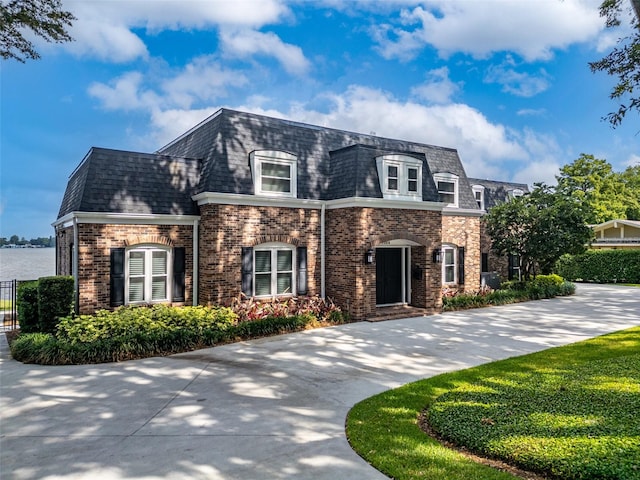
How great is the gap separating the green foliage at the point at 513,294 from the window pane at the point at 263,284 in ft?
22.8

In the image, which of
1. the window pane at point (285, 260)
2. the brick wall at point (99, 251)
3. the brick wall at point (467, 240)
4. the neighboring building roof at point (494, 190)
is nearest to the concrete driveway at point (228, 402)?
the brick wall at point (99, 251)

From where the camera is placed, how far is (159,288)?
12.3m

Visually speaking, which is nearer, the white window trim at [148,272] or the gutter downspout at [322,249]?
the white window trim at [148,272]

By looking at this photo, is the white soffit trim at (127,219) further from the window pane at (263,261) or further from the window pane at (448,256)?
the window pane at (448,256)

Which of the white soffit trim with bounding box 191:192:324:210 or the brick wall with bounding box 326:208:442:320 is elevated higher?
the white soffit trim with bounding box 191:192:324:210

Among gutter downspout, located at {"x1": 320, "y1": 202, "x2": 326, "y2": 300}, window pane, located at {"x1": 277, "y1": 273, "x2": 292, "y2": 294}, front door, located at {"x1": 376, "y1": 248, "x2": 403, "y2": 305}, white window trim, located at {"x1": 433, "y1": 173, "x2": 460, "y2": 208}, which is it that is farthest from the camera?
white window trim, located at {"x1": 433, "y1": 173, "x2": 460, "y2": 208}

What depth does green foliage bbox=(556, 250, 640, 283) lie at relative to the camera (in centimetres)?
2702

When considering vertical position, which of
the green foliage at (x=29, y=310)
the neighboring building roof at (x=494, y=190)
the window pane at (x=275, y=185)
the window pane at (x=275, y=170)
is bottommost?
the green foliage at (x=29, y=310)

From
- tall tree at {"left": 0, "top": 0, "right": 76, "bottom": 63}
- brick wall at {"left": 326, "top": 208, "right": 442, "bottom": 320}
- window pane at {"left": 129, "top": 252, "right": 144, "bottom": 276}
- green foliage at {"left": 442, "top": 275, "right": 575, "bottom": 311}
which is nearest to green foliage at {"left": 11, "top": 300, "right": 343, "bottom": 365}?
window pane at {"left": 129, "top": 252, "right": 144, "bottom": 276}

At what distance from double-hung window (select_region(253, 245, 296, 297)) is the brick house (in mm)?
37

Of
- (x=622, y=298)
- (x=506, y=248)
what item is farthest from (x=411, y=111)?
(x=622, y=298)

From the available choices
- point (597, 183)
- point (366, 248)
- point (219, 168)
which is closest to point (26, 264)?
point (219, 168)

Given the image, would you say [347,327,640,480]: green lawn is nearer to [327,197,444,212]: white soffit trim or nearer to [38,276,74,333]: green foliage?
[327,197,444,212]: white soffit trim

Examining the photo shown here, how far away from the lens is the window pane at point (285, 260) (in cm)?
1375
